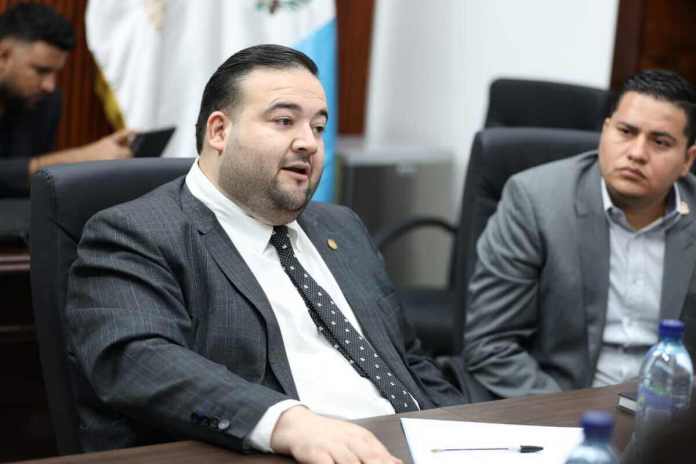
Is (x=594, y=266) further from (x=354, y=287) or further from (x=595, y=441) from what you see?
(x=595, y=441)

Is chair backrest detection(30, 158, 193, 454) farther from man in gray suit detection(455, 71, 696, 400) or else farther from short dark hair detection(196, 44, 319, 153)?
man in gray suit detection(455, 71, 696, 400)

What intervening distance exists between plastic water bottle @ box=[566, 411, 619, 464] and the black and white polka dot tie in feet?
2.37

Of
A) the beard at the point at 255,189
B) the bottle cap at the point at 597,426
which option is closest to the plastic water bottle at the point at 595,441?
the bottle cap at the point at 597,426

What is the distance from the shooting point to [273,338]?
1.70 m

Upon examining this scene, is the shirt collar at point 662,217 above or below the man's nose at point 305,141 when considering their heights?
below

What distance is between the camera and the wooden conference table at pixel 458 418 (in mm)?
1328

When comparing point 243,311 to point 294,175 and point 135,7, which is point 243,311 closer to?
point 294,175

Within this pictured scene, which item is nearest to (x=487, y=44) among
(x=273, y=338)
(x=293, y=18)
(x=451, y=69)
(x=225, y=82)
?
(x=451, y=69)

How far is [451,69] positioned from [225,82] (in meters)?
2.68

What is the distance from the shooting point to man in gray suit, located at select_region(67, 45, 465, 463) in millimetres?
1493

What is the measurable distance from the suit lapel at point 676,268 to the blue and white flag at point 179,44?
1.82 meters

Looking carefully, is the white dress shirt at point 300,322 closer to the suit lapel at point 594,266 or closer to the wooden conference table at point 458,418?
the wooden conference table at point 458,418

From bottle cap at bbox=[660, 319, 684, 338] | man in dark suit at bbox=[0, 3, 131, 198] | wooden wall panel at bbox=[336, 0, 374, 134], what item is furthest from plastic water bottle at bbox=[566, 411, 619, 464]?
wooden wall panel at bbox=[336, 0, 374, 134]

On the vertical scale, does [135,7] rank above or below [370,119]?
above
